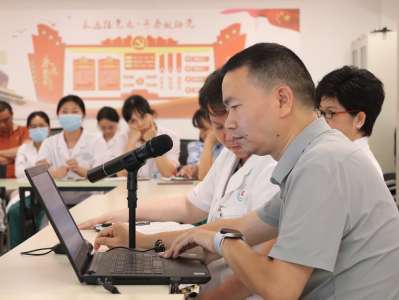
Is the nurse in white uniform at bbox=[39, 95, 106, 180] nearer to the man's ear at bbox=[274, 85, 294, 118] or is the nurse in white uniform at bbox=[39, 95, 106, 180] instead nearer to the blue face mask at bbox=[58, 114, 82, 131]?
the blue face mask at bbox=[58, 114, 82, 131]

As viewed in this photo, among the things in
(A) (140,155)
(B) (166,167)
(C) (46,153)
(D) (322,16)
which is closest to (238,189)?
(A) (140,155)

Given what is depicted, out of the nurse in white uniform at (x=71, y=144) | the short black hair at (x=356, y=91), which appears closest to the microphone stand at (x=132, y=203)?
the short black hair at (x=356, y=91)

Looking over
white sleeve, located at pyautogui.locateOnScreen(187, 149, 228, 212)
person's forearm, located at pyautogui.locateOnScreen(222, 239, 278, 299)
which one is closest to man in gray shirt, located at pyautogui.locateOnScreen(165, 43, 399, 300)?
person's forearm, located at pyautogui.locateOnScreen(222, 239, 278, 299)

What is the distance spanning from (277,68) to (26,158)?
374cm

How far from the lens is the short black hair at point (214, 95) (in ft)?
5.87

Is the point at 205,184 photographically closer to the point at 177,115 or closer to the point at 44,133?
the point at 44,133

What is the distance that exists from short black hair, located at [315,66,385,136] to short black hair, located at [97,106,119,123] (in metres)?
3.45

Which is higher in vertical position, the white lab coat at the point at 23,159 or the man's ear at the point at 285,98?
the man's ear at the point at 285,98

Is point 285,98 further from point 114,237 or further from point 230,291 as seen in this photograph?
point 114,237

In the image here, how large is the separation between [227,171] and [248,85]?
0.82 meters

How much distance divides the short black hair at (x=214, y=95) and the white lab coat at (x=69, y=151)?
2653 mm

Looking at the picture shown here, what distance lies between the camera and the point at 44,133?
4.71 metres

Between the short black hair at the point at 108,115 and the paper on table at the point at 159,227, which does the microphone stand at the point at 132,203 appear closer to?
the paper on table at the point at 159,227

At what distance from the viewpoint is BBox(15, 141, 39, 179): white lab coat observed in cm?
452
